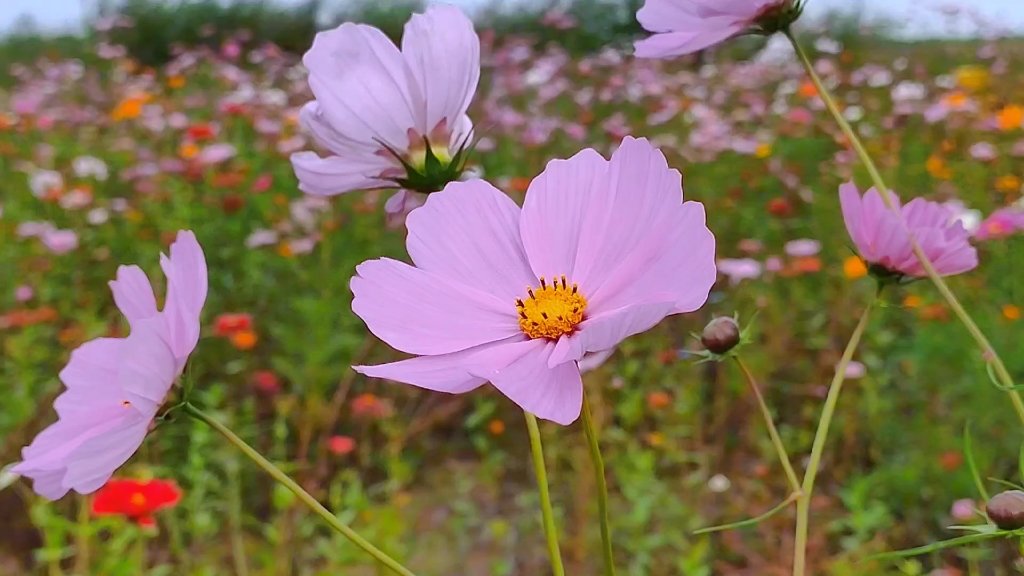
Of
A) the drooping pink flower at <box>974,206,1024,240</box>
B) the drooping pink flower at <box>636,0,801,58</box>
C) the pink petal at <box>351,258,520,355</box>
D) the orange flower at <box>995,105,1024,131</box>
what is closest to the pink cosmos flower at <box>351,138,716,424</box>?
the pink petal at <box>351,258,520,355</box>

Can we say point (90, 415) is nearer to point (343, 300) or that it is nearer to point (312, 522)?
point (312, 522)

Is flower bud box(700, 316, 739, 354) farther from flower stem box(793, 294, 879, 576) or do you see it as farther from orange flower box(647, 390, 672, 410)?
orange flower box(647, 390, 672, 410)

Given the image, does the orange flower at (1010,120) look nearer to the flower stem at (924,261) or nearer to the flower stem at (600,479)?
the flower stem at (924,261)

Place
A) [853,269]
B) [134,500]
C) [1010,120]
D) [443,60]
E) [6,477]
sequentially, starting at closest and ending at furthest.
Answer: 1. [443,60]
2. [6,477]
3. [134,500]
4. [853,269]
5. [1010,120]

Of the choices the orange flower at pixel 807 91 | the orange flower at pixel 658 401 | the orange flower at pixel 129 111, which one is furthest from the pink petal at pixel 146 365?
the orange flower at pixel 807 91

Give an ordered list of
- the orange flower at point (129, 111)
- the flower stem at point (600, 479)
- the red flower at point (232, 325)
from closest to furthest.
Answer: the flower stem at point (600, 479), the red flower at point (232, 325), the orange flower at point (129, 111)

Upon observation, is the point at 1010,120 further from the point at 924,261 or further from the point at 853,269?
the point at 924,261

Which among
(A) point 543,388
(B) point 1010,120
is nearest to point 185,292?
(A) point 543,388
